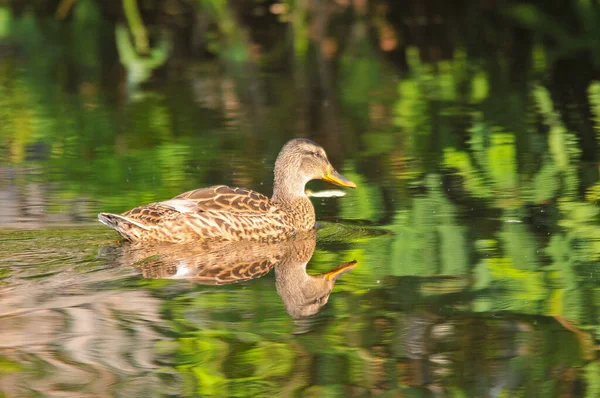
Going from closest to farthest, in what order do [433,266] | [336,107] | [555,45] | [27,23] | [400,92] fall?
[433,266] < [336,107] < [400,92] < [555,45] < [27,23]

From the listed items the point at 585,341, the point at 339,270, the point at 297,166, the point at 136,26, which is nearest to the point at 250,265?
the point at 339,270

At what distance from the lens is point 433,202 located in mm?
9773

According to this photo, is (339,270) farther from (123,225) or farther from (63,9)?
(63,9)

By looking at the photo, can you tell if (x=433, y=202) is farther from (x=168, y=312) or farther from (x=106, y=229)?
(x=168, y=312)

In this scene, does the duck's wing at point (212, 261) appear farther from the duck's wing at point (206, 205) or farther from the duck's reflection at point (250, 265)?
the duck's wing at point (206, 205)

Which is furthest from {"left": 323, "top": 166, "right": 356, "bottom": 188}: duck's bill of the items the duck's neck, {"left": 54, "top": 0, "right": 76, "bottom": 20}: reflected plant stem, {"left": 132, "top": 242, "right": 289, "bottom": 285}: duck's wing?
{"left": 54, "top": 0, "right": 76, "bottom": 20}: reflected plant stem

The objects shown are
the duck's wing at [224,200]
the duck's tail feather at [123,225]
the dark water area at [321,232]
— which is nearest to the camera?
the dark water area at [321,232]

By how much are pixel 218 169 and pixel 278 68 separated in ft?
27.7

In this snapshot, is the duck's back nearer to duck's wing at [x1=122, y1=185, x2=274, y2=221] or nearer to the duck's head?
duck's wing at [x1=122, y1=185, x2=274, y2=221]

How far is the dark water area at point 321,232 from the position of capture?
619 centimetres

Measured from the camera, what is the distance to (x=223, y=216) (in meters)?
9.05

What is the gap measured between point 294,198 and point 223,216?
0.96 meters

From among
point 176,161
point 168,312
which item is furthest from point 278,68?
point 168,312

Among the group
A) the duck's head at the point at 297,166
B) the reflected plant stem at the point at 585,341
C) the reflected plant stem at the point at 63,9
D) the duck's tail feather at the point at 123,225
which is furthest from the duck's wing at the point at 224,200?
the reflected plant stem at the point at 63,9
